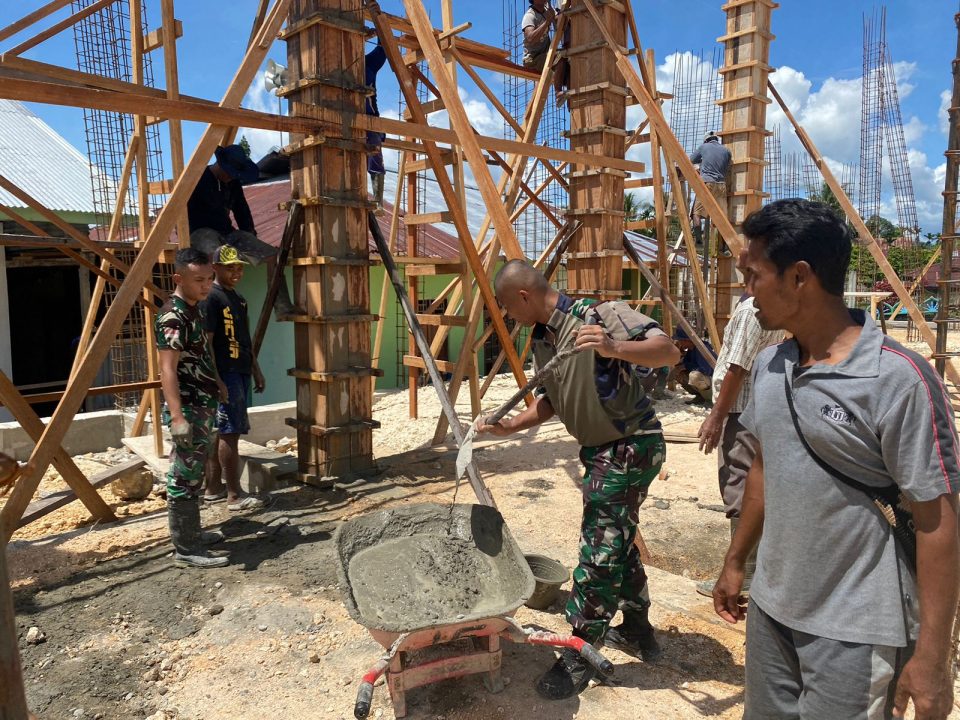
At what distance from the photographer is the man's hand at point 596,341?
2.54 m

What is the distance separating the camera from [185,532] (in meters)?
4.02

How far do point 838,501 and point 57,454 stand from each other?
4614 millimetres

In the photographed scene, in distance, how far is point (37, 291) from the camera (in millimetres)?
11938

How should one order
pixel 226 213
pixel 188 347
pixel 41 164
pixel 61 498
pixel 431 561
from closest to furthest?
pixel 431 561, pixel 188 347, pixel 61 498, pixel 226 213, pixel 41 164

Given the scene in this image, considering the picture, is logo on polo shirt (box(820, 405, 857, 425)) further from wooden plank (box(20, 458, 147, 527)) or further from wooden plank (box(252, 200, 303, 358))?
wooden plank (box(20, 458, 147, 527))

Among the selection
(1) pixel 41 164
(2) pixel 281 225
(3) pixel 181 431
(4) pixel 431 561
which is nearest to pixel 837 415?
(4) pixel 431 561

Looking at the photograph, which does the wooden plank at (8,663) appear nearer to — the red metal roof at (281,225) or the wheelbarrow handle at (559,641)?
the wheelbarrow handle at (559,641)

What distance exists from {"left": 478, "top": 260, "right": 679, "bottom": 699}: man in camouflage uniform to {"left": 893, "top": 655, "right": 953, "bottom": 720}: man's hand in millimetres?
1335

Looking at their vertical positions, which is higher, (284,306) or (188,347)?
(284,306)

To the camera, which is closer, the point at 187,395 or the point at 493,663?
the point at 493,663

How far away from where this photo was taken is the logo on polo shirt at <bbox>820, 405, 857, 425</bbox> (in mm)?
1566

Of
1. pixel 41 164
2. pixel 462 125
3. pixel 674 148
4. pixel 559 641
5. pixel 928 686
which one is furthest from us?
pixel 41 164

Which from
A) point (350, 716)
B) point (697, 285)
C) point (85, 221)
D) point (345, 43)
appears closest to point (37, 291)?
point (85, 221)

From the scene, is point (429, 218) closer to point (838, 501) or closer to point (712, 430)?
point (712, 430)
